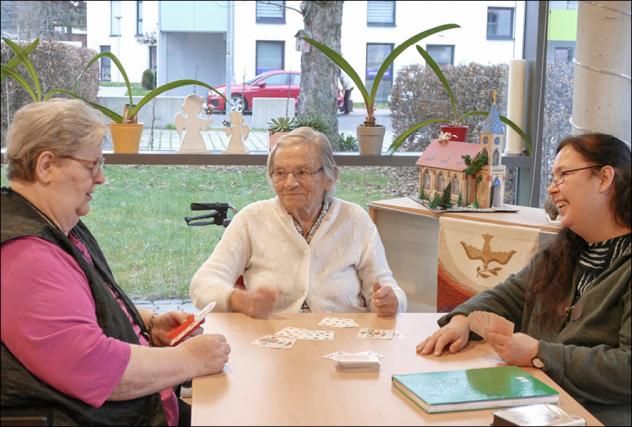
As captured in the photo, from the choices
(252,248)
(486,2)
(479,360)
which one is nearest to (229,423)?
(479,360)

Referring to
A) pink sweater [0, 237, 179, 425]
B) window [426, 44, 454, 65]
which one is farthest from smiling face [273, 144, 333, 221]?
window [426, 44, 454, 65]

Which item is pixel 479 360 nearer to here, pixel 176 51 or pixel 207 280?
pixel 207 280

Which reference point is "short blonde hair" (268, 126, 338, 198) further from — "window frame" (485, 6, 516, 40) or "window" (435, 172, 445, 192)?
"window frame" (485, 6, 516, 40)

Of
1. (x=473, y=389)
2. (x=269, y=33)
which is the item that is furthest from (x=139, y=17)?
(x=473, y=389)

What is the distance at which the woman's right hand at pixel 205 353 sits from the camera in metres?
2.26

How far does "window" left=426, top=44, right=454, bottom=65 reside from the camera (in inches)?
207

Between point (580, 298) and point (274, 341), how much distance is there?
884 mm

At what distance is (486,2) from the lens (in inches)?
209

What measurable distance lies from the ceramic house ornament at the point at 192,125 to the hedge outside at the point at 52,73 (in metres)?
0.62

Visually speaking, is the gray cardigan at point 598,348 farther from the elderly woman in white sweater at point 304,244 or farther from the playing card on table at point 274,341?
the elderly woman in white sweater at point 304,244

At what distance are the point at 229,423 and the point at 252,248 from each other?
139 centimetres

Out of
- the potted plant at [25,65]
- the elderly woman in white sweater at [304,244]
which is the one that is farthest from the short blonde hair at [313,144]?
the potted plant at [25,65]

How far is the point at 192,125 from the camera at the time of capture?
4758 millimetres

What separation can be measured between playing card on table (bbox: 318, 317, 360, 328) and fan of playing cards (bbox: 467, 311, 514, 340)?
39cm
